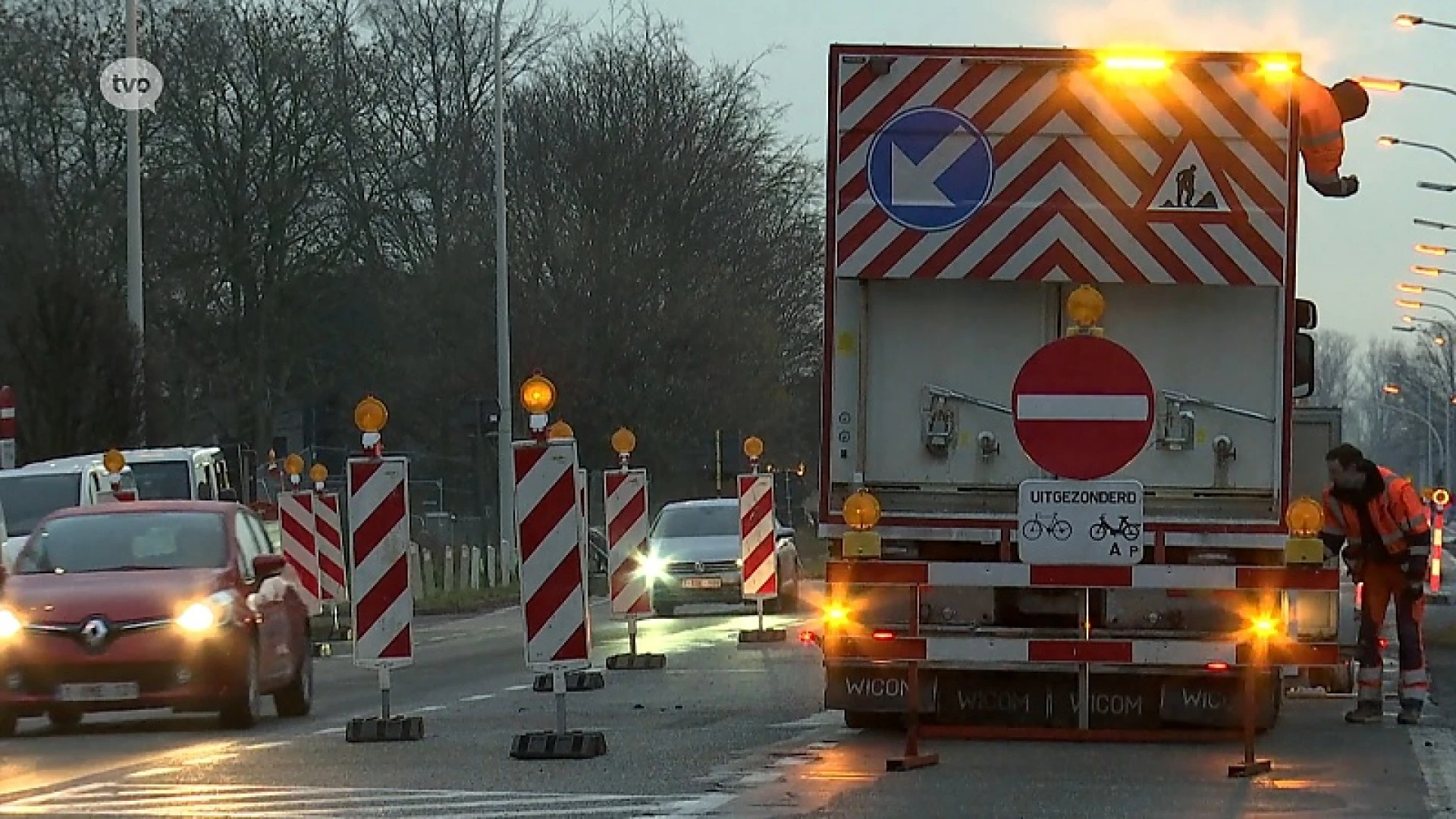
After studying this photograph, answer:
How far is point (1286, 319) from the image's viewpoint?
15.1 meters

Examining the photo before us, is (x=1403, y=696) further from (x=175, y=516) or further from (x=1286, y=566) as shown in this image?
(x=175, y=516)

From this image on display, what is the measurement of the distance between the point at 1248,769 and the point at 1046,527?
148 cm

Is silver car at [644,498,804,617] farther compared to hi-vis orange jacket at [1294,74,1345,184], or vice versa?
silver car at [644,498,804,617]

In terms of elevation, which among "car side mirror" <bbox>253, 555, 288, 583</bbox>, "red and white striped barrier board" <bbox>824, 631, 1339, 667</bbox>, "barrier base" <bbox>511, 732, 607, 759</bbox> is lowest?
"barrier base" <bbox>511, 732, 607, 759</bbox>

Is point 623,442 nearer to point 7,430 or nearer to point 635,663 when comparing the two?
point 635,663

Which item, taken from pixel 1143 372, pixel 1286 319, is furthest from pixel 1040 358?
pixel 1286 319

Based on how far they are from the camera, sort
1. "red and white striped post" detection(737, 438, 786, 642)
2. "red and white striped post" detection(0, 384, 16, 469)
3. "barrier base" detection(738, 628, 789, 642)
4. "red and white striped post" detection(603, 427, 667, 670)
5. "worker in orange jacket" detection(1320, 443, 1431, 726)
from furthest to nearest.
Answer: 1. "red and white striped post" detection(0, 384, 16, 469)
2. "red and white striped post" detection(737, 438, 786, 642)
3. "barrier base" detection(738, 628, 789, 642)
4. "red and white striped post" detection(603, 427, 667, 670)
5. "worker in orange jacket" detection(1320, 443, 1431, 726)

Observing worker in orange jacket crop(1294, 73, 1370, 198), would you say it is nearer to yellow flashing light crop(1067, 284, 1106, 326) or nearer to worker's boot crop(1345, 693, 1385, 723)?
yellow flashing light crop(1067, 284, 1106, 326)

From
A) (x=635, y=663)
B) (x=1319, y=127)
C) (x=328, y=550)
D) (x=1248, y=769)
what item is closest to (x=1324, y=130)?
(x=1319, y=127)

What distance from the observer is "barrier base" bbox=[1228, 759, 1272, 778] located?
1363 cm

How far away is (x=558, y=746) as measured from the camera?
48.1ft

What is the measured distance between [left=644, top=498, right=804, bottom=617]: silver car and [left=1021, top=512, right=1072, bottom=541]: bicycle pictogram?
2072 cm

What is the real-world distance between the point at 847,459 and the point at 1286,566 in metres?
2.32

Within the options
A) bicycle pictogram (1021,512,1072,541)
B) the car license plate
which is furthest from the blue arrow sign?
the car license plate
